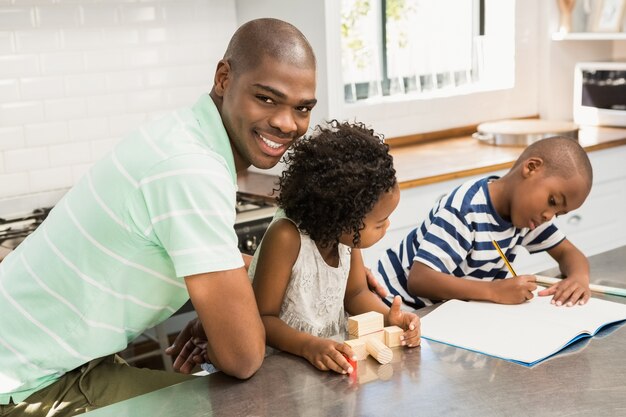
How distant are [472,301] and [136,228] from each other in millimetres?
799

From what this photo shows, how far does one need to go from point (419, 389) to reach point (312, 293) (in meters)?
0.42

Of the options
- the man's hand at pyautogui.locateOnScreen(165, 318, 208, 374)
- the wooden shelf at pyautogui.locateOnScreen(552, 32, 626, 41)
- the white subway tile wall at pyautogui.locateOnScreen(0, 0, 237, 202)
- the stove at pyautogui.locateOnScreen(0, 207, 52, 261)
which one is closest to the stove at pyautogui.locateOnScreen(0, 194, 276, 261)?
the stove at pyautogui.locateOnScreen(0, 207, 52, 261)

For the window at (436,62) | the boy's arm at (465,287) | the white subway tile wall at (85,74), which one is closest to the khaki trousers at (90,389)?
the boy's arm at (465,287)

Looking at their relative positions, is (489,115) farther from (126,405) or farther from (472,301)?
(126,405)

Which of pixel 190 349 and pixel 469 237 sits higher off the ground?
pixel 469 237

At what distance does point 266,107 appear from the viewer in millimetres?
1492

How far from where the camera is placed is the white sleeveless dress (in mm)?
1649

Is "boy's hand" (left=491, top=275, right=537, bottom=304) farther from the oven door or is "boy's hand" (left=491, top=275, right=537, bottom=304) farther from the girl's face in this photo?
the oven door

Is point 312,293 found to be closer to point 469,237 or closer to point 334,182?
point 334,182

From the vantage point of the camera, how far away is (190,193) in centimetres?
133

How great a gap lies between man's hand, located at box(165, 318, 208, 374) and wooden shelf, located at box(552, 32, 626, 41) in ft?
10.2

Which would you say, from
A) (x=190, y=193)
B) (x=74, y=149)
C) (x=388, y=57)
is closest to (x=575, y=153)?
(x=190, y=193)

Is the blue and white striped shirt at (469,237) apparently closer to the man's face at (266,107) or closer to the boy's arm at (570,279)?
the boy's arm at (570,279)

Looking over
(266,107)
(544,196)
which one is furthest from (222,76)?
(544,196)
